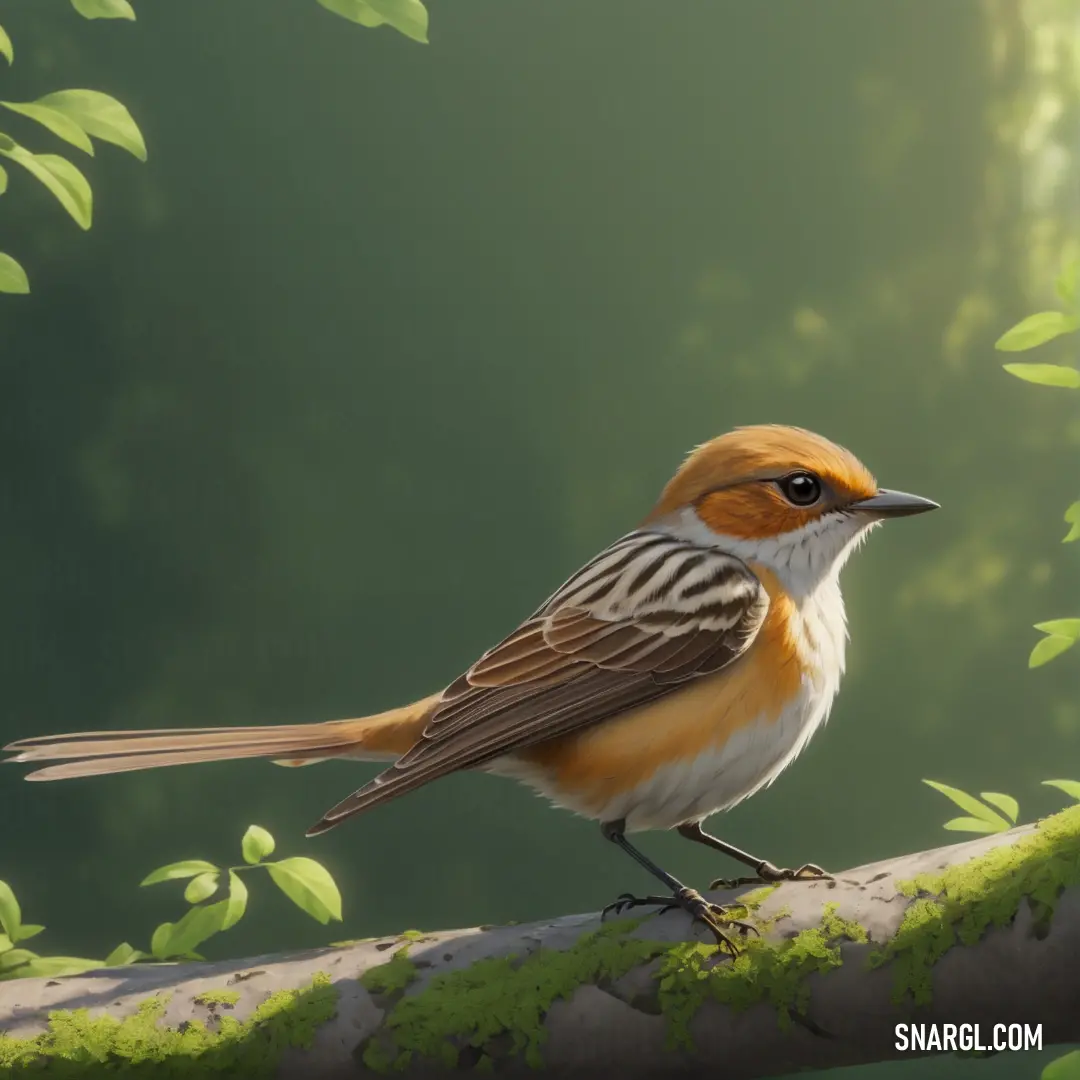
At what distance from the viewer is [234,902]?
2273 millimetres

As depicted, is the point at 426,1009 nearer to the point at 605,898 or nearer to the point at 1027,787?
the point at 605,898

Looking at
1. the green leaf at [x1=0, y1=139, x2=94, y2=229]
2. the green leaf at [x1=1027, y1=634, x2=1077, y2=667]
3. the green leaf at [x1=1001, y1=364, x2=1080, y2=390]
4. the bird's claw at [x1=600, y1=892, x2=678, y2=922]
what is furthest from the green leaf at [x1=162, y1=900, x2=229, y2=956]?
the green leaf at [x1=1001, y1=364, x2=1080, y2=390]

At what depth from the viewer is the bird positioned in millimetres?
2064

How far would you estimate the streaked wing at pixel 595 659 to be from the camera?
207 centimetres

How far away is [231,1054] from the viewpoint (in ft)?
5.97

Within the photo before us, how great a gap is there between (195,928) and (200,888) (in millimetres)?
104

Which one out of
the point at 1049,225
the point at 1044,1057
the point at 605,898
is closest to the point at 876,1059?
the point at 1044,1057

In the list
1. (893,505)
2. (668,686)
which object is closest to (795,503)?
(893,505)

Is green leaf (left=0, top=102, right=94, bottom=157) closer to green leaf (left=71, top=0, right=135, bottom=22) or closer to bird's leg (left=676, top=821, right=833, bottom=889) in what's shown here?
green leaf (left=71, top=0, right=135, bottom=22)

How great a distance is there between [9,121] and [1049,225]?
A: 2629 millimetres

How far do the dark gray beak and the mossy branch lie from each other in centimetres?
65

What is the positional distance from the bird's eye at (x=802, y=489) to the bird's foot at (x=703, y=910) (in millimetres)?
738

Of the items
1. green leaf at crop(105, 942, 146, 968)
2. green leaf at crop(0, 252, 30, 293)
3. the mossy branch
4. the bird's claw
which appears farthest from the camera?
green leaf at crop(105, 942, 146, 968)

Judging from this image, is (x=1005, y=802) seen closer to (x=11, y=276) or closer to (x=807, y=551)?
(x=807, y=551)
